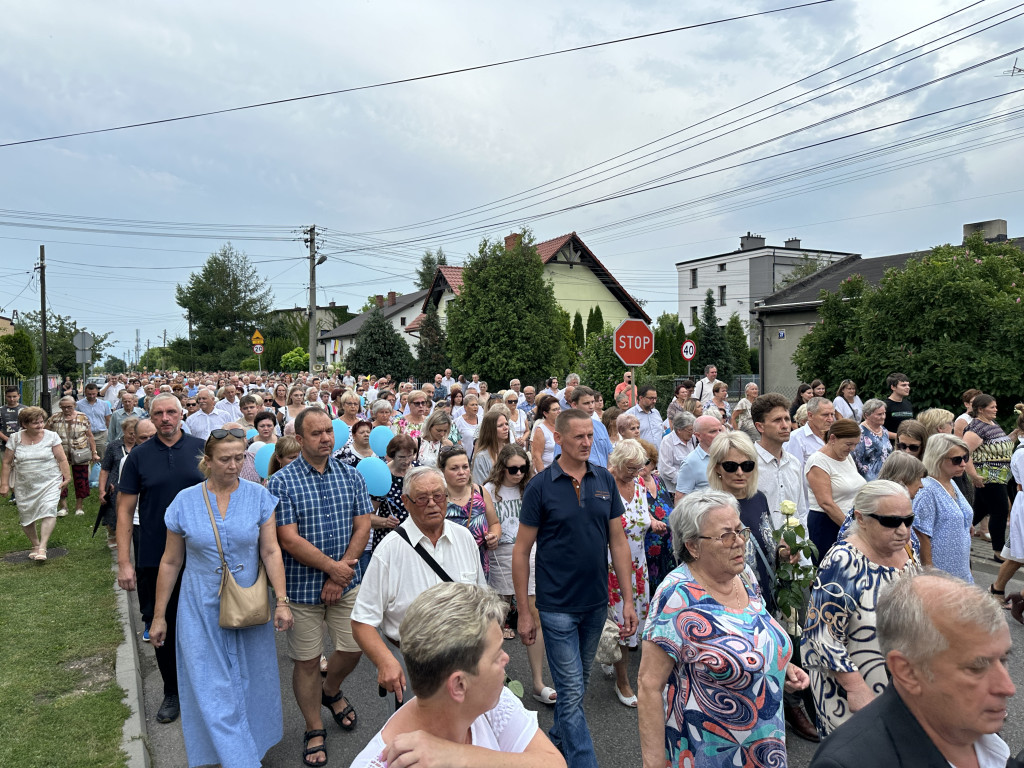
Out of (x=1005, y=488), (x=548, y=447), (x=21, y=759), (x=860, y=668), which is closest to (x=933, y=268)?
(x=1005, y=488)

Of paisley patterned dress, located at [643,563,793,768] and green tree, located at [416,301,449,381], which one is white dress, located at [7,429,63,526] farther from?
green tree, located at [416,301,449,381]

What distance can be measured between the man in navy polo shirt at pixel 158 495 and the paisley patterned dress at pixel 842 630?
3.76 m

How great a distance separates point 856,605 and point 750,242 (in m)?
62.4

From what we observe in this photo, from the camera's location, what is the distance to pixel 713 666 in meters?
2.56

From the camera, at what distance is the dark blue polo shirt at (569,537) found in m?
3.78

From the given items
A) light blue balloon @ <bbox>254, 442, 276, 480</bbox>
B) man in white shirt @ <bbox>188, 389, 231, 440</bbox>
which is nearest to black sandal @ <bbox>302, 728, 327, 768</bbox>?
light blue balloon @ <bbox>254, 442, 276, 480</bbox>

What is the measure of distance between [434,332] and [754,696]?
1466 inches

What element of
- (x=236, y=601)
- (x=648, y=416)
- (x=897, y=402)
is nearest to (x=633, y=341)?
(x=648, y=416)

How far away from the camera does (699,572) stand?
283 cm

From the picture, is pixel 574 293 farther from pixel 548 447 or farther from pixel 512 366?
pixel 548 447

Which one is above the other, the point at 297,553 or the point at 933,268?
the point at 933,268

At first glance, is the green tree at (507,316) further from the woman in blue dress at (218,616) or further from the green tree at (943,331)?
the woman in blue dress at (218,616)

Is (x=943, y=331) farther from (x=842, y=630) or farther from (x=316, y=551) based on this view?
(x=316, y=551)

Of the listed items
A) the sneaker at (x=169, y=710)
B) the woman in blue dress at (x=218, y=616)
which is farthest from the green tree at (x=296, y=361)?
the woman in blue dress at (x=218, y=616)
